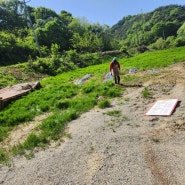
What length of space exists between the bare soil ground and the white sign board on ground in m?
0.24

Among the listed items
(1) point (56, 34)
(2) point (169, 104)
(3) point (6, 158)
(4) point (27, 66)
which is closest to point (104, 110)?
(2) point (169, 104)

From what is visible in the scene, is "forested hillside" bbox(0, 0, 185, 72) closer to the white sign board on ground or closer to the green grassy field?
the green grassy field

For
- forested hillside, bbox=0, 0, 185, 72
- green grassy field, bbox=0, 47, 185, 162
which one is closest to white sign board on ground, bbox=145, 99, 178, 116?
green grassy field, bbox=0, 47, 185, 162

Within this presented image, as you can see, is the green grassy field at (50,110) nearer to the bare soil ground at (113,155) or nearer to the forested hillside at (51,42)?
the bare soil ground at (113,155)

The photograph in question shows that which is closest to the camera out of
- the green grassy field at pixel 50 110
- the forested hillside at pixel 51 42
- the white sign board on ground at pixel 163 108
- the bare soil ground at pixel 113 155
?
the bare soil ground at pixel 113 155

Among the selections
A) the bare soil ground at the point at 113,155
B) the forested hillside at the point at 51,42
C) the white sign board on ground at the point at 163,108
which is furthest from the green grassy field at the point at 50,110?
the forested hillside at the point at 51,42

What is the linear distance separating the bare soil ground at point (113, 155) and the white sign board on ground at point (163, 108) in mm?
237

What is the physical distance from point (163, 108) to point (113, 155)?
13.5ft

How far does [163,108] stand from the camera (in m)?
10.8

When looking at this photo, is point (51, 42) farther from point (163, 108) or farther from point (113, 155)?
point (113, 155)

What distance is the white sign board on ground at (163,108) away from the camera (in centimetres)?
1020

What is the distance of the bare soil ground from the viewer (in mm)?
6418

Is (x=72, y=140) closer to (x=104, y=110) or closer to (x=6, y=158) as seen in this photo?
(x=6, y=158)

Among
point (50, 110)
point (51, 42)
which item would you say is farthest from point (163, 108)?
point (51, 42)
